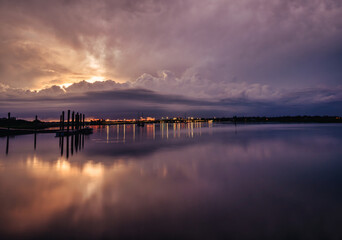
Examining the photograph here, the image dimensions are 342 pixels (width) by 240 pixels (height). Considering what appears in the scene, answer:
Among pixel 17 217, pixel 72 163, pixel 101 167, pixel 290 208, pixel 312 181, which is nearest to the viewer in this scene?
pixel 17 217

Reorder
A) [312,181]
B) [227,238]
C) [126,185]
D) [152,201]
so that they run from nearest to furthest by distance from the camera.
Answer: [227,238] < [152,201] < [126,185] < [312,181]

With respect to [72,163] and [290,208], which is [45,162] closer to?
[72,163]

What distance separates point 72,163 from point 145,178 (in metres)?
8.32

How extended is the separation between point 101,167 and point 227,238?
12176mm

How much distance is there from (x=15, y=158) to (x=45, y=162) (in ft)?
13.8

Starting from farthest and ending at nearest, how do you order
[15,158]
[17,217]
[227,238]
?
[15,158] < [17,217] < [227,238]

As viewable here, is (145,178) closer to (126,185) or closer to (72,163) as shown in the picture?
(126,185)

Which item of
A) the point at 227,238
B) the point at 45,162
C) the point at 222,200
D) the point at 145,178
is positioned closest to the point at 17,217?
the point at 145,178

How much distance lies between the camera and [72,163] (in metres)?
17.1

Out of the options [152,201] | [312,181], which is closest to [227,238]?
[152,201]

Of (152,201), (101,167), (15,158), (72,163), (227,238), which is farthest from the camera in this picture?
(15,158)

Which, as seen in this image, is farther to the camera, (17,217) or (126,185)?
(126,185)

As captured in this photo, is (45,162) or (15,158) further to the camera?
(15,158)

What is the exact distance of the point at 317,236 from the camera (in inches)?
240
